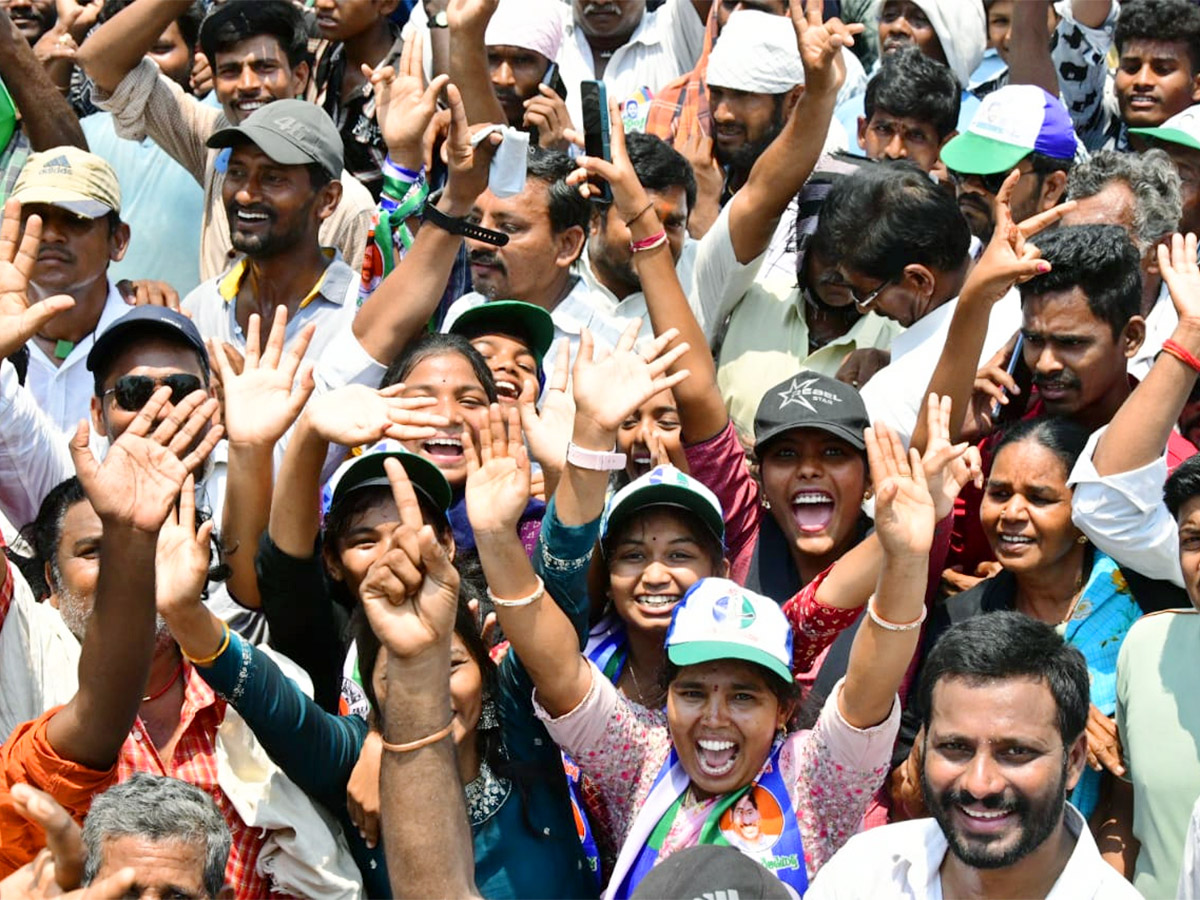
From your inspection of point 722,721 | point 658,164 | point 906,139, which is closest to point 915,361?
point 658,164

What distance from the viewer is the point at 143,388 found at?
5.67 m

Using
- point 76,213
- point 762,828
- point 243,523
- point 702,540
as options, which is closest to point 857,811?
point 762,828

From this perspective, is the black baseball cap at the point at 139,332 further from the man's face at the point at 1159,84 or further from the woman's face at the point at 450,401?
the man's face at the point at 1159,84

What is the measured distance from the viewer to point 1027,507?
5203 millimetres

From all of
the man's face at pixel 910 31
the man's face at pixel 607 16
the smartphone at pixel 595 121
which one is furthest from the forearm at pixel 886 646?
the man's face at pixel 607 16

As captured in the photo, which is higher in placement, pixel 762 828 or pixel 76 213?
pixel 76 213

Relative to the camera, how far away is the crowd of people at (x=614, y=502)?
168 inches

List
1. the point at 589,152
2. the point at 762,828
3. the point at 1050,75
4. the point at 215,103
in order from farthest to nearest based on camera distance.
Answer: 1. the point at 215,103
2. the point at 1050,75
3. the point at 589,152
4. the point at 762,828

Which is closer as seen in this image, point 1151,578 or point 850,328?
point 1151,578

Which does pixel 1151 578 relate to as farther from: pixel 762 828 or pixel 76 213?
pixel 76 213

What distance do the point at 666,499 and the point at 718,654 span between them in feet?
1.91

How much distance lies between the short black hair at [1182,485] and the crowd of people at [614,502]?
11 mm

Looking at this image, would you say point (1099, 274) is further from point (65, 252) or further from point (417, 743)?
point (65, 252)

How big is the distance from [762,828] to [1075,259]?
193 cm
